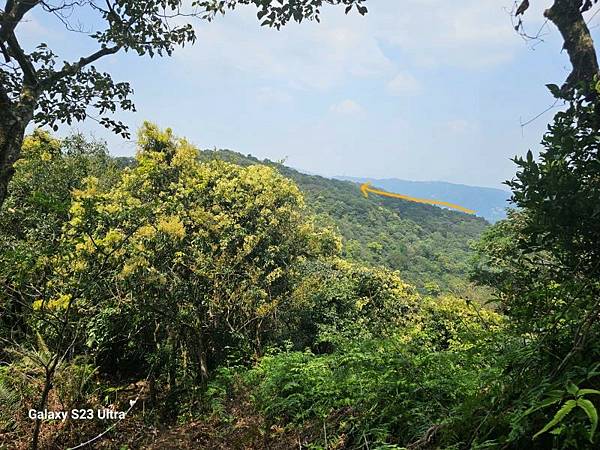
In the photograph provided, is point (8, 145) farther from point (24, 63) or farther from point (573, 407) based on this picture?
point (573, 407)

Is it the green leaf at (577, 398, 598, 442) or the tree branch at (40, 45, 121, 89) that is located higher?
the tree branch at (40, 45, 121, 89)

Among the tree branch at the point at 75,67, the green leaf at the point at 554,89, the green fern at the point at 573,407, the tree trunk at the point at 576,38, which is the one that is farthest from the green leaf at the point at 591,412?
the tree branch at the point at 75,67

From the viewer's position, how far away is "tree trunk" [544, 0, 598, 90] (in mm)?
2785

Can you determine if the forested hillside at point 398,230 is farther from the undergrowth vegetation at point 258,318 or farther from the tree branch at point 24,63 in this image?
the tree branch at point 24,63

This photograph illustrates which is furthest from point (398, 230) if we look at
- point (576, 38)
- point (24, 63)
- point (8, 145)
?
point (8, 145)

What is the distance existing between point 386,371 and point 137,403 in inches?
208

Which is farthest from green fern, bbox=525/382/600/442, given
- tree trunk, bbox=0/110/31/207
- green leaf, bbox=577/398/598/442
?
tree trunk, bbox=0/110/31/207

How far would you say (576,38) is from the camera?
9.33ft

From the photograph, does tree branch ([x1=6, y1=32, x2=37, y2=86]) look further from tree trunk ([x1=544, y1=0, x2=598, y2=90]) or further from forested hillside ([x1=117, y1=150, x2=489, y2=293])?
forested hillside ([x1=117, y1=150, x2=489, y2=293])

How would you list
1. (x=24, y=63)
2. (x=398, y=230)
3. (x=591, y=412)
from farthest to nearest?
1. (x=398, y=230)
2. (x=24, y=63)
3. (x=591, y=412)

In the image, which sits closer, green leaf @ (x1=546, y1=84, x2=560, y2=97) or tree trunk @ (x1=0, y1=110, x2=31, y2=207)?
green leaf @ (x1=546, y1=84, x2=560, y2=97)

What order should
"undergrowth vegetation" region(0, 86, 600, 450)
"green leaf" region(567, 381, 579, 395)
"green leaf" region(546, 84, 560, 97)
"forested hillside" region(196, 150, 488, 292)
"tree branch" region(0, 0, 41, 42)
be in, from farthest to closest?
"forested hillside" region(196, 150, 488, 292)
"tree branch" region(0, 0, 41, 42)
"green leaf" region(546, 84, 560, 97)
"undergrowth vegetation" region(0, 86, 600, 450)
"green leaf" region(567, 381, 579, 395)

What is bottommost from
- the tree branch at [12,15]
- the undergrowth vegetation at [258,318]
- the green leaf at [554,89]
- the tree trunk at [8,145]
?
the undergrowth vegetation at [258,318]

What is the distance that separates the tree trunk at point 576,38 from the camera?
2.79 meters
